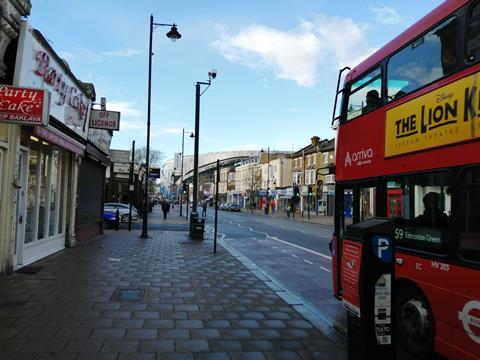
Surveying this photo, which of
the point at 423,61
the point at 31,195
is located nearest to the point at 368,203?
the point at 423,61

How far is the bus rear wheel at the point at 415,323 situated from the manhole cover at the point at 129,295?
4.38m

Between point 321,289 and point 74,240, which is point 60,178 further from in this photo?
point 321,289

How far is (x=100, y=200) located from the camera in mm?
20953

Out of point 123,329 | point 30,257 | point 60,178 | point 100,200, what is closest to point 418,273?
point 123,329

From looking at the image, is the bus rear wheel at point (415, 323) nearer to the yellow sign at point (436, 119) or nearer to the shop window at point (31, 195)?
the yellow sign at point (436, 119)

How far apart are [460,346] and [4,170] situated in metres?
8.66

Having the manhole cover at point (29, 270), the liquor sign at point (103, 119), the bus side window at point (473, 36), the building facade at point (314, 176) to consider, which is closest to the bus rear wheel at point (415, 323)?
the bus side window at point (473, 36)

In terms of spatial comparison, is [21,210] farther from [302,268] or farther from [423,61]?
[423,61]

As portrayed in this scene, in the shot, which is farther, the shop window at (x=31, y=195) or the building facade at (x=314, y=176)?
the building facade at (x=314, y=176)

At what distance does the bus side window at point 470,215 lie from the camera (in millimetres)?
4676

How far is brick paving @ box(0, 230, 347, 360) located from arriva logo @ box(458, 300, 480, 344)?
1482 mm

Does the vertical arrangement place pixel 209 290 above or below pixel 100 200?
below

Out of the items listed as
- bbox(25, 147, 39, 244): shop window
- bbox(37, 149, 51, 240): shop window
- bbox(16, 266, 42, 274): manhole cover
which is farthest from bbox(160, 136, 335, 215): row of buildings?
bbox(16, 266, 42, 274): manhole cover

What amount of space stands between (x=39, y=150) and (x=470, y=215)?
35.0 ft
